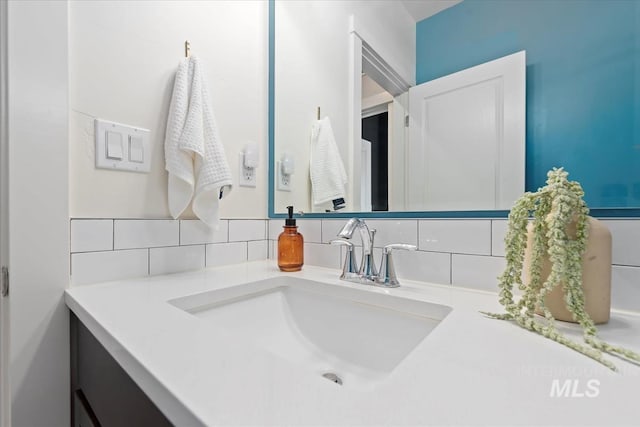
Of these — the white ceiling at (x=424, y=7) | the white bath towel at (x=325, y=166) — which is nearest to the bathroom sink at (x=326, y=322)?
the white bath towel at (x=325, y=166)

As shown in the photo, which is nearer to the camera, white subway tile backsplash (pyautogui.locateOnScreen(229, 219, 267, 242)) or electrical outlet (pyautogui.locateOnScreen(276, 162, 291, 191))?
white subway tile backsplash (pyautogui.locateOnScreen(229, 219, 267, 242))

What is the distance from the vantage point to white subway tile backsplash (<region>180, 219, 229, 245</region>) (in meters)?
0.90

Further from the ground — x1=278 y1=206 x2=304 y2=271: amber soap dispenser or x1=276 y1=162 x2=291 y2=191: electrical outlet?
x1=276 y1=162 x2=291 y2=191: electrical outlet

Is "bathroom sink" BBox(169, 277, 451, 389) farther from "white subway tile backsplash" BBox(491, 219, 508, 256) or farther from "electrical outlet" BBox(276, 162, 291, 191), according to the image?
"electrical outlet" BBox(276, 162, 291, 191)

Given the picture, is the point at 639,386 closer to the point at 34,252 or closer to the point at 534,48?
the point at 534,48

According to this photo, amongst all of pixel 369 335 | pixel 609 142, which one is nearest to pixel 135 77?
pixel 369 335

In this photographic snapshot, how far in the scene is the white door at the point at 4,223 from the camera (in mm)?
631

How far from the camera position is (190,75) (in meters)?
0.86

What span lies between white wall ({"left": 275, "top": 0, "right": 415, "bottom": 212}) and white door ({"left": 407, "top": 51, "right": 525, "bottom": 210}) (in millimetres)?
277

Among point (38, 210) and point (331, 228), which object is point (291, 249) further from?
point (38, 210)

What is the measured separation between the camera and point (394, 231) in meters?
0.80

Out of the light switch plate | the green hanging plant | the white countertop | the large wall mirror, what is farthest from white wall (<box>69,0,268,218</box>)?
the green hanging plant

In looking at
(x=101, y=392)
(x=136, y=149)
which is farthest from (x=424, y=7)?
(x=101, y=392)

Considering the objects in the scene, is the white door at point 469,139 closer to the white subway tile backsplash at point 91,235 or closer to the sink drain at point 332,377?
the sink drain at point 332,377
